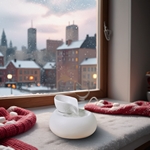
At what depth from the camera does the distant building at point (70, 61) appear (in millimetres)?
1229

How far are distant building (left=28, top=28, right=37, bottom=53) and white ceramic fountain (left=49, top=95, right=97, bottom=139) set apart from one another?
562 mm

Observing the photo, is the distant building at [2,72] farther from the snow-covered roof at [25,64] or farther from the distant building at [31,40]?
the distant building at [31,40]

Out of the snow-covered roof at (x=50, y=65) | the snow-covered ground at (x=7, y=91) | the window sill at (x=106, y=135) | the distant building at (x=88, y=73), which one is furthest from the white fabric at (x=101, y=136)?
the distant building at (x=88, y=73)

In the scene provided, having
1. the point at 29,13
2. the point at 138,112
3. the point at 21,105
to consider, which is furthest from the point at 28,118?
the point at 29,13

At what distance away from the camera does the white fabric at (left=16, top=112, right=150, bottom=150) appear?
0.57m

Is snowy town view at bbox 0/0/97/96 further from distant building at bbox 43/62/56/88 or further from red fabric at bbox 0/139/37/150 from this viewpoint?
red fabric at bbox 0/139/37/150

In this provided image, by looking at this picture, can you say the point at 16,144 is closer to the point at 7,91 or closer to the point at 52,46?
the point at 7,91

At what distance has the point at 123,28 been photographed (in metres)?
1.30

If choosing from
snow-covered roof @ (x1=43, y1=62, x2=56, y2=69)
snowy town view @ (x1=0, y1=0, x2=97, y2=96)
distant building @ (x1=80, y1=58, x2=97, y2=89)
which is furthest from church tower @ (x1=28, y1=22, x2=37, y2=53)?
distant building @ (x1=80, y1=58, x2=97, y2=89)

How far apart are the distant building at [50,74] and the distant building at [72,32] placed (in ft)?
0.70

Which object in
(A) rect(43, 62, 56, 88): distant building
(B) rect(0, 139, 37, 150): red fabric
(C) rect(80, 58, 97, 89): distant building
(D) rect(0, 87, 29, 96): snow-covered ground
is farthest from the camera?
(C) rect(80, 58, 97, 89): distant building

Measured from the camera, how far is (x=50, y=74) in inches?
47.0

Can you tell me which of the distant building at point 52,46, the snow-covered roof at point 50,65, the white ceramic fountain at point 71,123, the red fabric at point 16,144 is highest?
the distant building at point 52,46

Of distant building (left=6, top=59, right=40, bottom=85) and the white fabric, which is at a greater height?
distant building (left=6, top=59, right=40, bottom=85)
